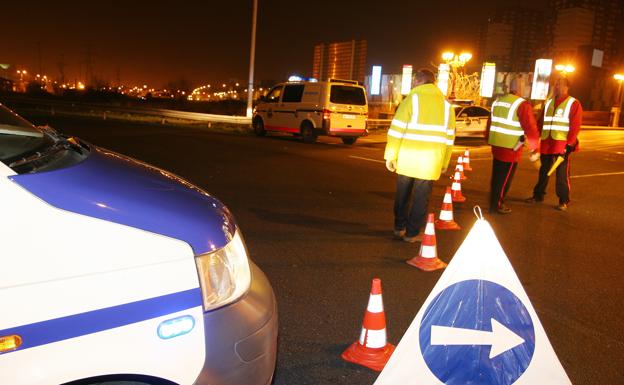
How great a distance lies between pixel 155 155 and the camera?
42.7 feet

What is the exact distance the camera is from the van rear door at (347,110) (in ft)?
60.2

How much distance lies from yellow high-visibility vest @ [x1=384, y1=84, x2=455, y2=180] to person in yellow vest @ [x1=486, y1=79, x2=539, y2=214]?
218 cm

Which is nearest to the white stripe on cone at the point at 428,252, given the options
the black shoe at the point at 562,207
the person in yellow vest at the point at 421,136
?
the person in yellow vest at the point at 421,136

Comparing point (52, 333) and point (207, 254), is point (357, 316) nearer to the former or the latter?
point (207, 254)

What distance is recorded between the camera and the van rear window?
728 inches

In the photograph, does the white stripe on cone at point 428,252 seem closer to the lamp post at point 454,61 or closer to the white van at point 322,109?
the white van at point 322,109

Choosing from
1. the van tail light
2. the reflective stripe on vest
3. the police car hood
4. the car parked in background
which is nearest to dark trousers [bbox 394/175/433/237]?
the reflective stripe on vest

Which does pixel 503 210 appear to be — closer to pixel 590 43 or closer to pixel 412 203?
pixel 412 203

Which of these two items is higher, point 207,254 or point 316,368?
point 207,254

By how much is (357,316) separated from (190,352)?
2.38 m

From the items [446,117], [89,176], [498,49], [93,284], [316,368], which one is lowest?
[316,368]

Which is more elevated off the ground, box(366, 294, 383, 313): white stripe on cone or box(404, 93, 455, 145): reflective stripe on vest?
box(404, 93, 455, 145): reflective stripe on vest

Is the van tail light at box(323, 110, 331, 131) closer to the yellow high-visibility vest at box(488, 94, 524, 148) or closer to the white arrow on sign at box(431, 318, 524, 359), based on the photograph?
the yellow high-visibility vest at box(488, 94, 524, 148)

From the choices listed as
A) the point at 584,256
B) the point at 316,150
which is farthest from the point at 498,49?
the point at 584,256
